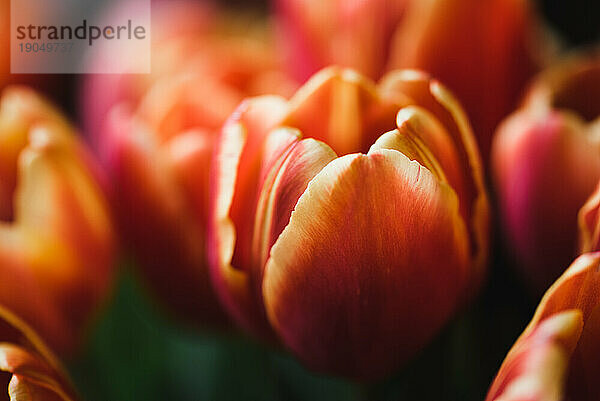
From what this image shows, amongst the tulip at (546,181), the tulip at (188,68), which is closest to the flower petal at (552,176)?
the tulip at (546,181)

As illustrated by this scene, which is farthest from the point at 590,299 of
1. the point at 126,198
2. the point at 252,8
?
the point at 252,8

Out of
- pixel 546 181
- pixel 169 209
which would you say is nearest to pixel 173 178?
pixel 169 209

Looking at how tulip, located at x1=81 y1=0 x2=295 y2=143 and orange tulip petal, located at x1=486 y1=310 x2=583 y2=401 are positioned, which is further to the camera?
tulip, located at x1=81 y1=0 x2=295 y2=143

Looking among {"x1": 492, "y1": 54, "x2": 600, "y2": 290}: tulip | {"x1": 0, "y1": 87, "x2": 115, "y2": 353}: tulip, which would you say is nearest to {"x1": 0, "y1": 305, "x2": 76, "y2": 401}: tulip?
{"x1": 0, "y1": 87, "x2": 115, "y2": 353}: tulip

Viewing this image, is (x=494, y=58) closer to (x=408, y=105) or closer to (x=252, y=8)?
(x=408, y=105)

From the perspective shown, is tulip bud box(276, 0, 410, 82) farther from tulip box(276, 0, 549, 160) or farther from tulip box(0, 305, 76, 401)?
tulip box(0, 305, 76, 401)

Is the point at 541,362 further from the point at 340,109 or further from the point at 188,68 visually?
the point at 188,68
